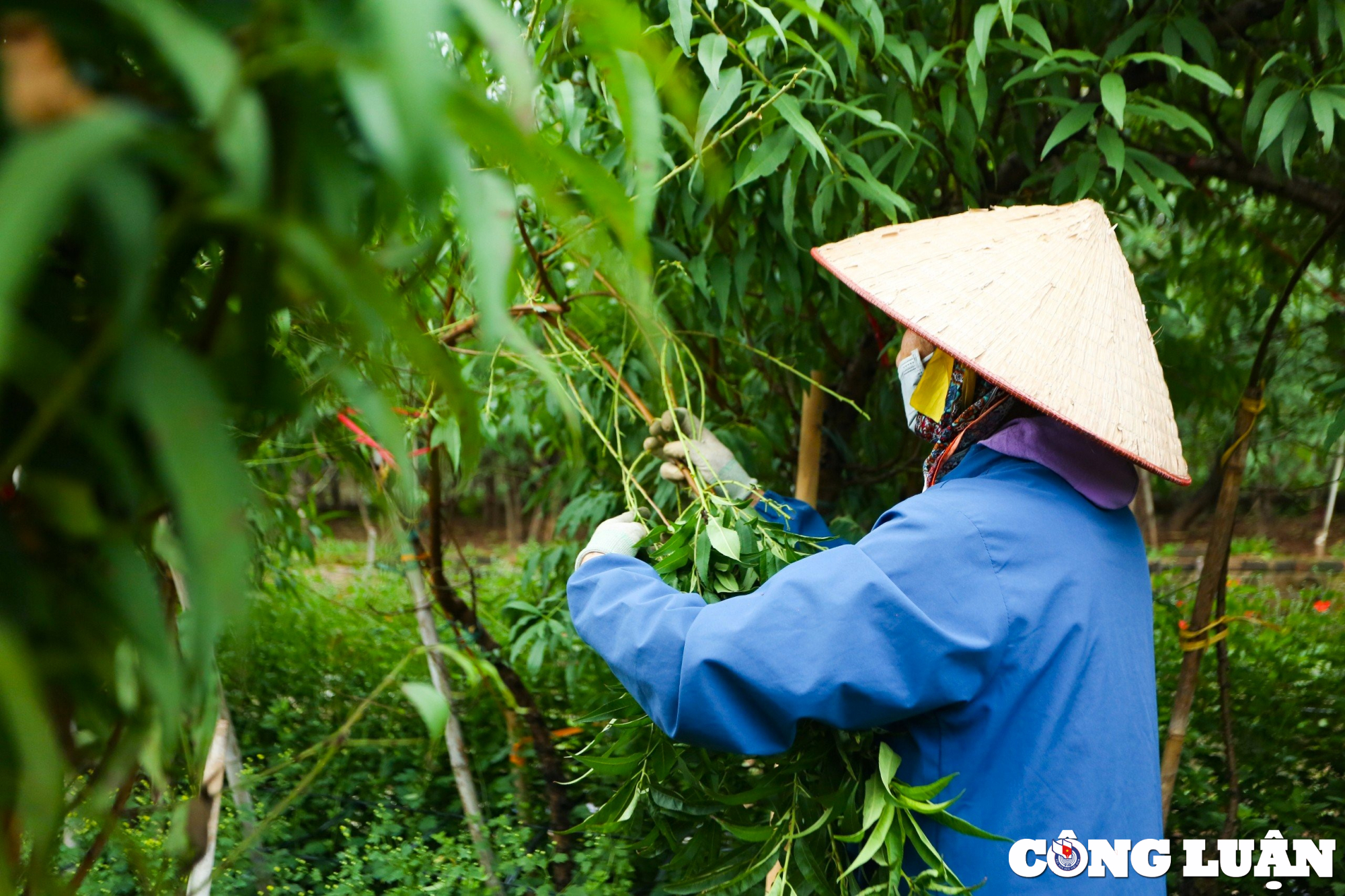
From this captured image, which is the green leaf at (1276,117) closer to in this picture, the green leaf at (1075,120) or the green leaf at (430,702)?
the green leaf at (1075,120)

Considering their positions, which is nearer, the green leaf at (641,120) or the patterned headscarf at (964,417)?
the green leaf at (641,120)

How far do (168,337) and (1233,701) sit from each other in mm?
3167

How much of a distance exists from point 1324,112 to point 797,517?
1075 millimetres

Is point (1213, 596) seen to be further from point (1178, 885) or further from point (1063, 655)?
point (1063, 655)

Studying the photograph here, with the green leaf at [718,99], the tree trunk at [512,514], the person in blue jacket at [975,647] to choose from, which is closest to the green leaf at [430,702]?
the person in blue jacket at [975,647]

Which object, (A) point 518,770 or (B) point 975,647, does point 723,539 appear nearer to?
(B) point 975,647

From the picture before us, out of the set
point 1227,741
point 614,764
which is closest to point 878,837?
point 614,764

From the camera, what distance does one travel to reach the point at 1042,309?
1229mm

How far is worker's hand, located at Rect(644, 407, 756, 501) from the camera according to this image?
1628 millimetres

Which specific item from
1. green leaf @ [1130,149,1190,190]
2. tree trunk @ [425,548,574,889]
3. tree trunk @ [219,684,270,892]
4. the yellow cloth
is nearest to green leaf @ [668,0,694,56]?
the yellow cloth

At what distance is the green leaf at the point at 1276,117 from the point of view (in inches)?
59.7

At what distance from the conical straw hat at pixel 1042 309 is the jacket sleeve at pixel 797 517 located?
1.49 feet

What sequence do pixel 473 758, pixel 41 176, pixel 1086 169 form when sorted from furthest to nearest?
1. pixel 473 758
2. pixel 1086 169
3. pixel 41 176

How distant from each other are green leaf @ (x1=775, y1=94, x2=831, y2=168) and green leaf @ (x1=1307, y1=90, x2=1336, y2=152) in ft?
2.54
